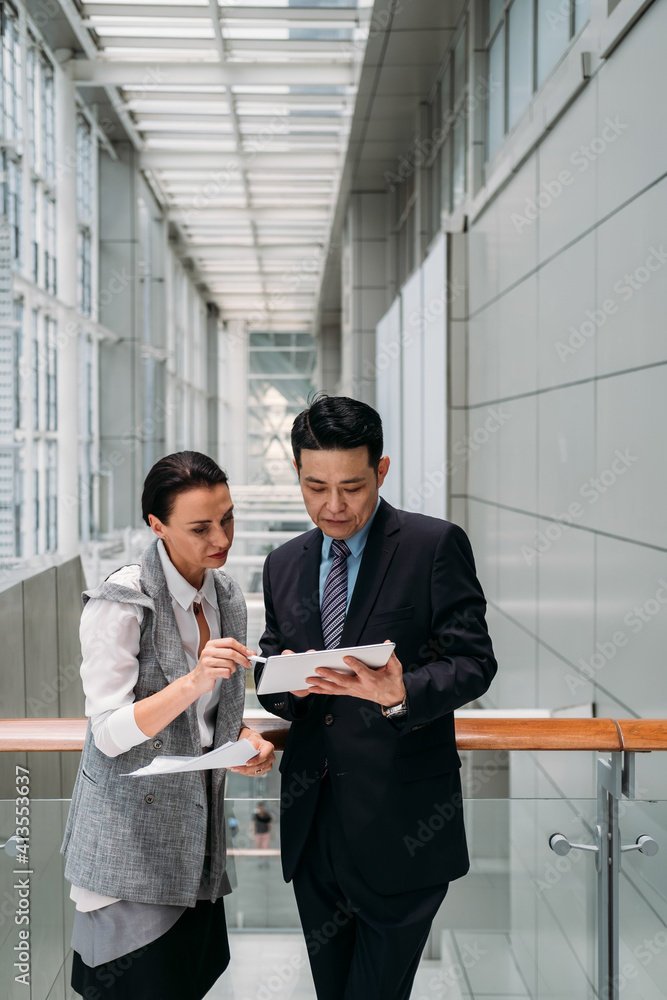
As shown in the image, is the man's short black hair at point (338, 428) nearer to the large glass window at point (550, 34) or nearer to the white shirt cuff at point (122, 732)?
the white shirt cuff at point (122, 732)

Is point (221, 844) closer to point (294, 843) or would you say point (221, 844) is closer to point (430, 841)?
point (294, 843)

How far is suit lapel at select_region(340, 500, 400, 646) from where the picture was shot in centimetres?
219

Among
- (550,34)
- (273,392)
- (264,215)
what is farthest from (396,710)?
(273,392)

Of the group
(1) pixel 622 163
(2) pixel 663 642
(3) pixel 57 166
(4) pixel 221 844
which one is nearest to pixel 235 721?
(4) pixel 221 844

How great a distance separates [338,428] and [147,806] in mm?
1026

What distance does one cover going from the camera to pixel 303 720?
2.31 m

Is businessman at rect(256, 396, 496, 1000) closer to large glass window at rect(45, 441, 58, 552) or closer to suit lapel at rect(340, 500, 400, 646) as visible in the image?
suit lapel at rect(340, 500, 400, 646)

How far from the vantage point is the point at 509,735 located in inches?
99.4

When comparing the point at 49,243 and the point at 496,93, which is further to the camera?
the point at 49,243

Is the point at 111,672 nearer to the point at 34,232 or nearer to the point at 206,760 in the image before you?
the point at 206,760

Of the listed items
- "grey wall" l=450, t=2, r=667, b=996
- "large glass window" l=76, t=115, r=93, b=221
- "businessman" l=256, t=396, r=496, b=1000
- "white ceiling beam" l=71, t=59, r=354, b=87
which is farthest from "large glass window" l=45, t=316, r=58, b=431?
"businessman" l=256, t=396, r=496, b=1000

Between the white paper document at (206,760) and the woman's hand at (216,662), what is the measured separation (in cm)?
14

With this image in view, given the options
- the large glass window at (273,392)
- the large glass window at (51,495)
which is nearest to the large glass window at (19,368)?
the large glass window at (51,495)

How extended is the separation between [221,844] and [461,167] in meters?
9.57
